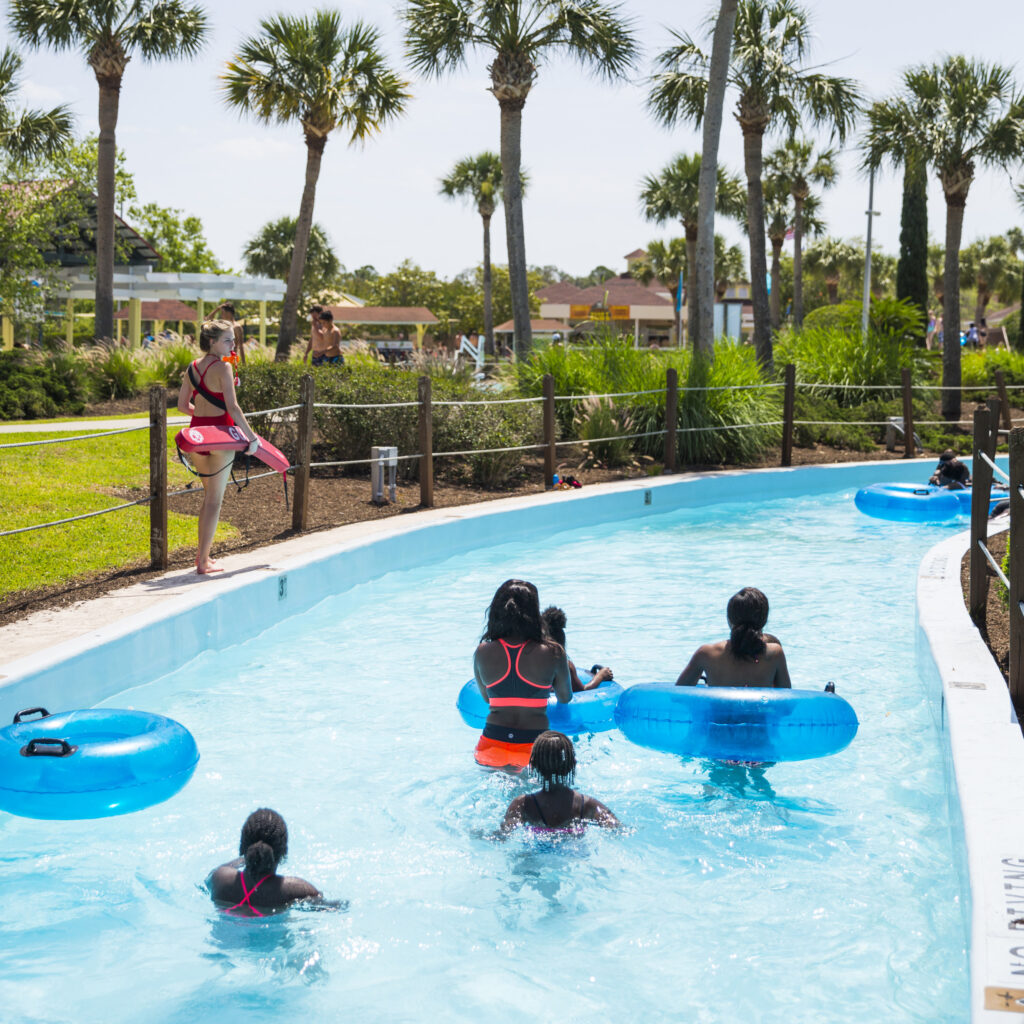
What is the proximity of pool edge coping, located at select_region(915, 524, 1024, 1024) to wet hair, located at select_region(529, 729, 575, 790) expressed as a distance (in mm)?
1369

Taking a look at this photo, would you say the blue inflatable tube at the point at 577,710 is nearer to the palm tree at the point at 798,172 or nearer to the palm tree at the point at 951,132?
the palm tree at the point at 951,132

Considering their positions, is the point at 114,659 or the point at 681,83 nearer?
the point at 114,659

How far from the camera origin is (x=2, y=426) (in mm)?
14469

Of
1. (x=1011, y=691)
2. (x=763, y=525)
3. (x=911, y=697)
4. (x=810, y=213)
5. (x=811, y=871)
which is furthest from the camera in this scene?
(x=810, y=213)

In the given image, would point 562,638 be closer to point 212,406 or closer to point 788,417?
point 212,406

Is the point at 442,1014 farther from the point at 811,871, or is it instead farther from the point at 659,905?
the point at 811,871

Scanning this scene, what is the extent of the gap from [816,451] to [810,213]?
128 feet

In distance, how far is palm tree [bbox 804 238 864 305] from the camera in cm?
6116

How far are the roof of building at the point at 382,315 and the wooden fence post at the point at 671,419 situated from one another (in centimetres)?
5276

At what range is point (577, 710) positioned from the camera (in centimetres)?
511

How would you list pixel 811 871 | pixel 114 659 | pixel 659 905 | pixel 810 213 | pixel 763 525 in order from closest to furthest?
1. pixel 659 905
2. pixel 811 871
3. pixel 114 659
4. pixel 763 525
5. pixel 810 213

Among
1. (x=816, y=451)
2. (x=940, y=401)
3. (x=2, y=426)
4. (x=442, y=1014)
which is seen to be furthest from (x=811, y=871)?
(x=940, y=401)

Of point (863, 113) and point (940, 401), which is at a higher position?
point (863, 113)

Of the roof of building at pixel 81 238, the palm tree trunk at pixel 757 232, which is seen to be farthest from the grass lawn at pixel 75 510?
the roof of building at pixel 81 238
